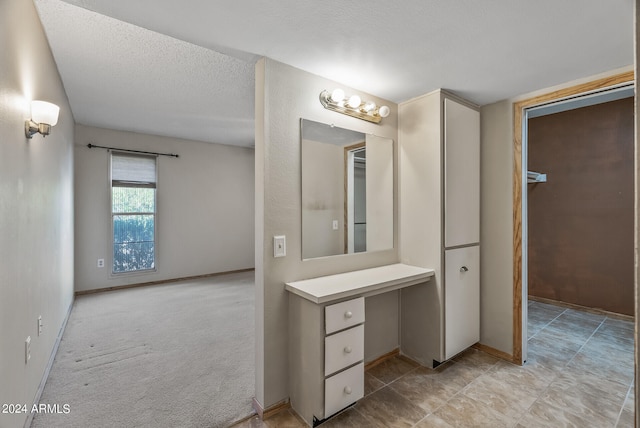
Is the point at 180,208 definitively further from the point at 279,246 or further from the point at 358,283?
the point at 358,283

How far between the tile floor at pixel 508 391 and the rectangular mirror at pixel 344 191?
1.00 metres

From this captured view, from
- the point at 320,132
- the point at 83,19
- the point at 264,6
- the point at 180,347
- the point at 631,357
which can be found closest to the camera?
the point at 264,6

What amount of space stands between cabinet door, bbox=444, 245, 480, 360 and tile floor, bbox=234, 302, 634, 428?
178mm

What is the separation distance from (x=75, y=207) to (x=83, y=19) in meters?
3.26

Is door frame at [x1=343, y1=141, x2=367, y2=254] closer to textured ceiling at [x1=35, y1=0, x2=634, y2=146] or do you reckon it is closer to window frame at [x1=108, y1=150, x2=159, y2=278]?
textured ceiling at [x1=35, y1=0, x2=634, y2=146]

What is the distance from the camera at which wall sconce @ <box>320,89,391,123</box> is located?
2.11m

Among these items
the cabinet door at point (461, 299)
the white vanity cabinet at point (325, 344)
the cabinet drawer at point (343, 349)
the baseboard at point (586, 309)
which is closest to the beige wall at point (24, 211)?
the white vanity cabinet at point (325, 344)

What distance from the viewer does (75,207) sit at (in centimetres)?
429

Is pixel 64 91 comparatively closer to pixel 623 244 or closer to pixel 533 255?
pixel 533 255

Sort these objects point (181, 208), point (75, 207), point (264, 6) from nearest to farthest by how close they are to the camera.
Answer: point (264, 6), point (75, 207), point (181, 208)

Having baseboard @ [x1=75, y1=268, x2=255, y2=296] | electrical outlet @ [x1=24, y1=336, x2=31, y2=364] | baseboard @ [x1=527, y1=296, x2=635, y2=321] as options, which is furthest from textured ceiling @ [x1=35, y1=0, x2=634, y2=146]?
baseboard @ [x1=75, y1=268, x2=255, y2=296]

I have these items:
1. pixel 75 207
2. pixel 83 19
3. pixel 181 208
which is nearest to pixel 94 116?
pixel 75 207

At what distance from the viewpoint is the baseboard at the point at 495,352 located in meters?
2.46

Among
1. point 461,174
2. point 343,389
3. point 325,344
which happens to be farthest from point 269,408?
point 461,174
